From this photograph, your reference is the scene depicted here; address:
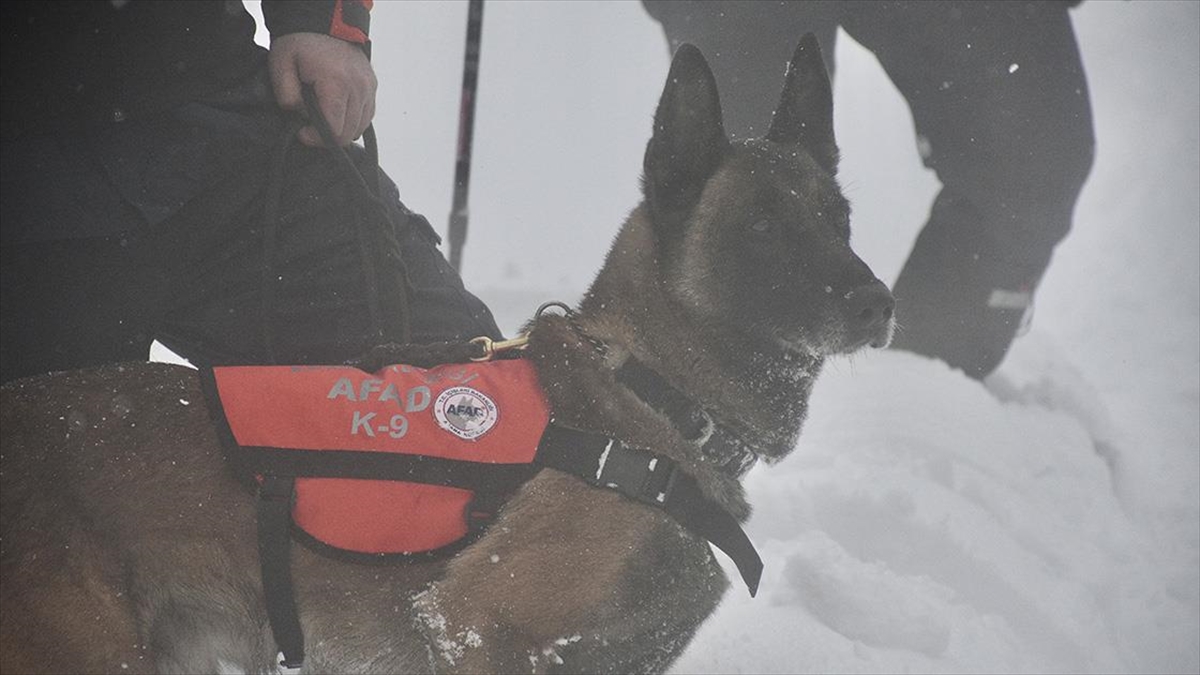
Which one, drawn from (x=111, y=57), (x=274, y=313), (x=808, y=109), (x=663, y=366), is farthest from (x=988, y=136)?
(x=111, y=57)

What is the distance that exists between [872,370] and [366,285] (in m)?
3.01

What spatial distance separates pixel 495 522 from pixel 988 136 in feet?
10.6

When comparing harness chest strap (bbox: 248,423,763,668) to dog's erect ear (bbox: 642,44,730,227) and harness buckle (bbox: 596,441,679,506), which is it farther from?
dog's erect ear (bbox: 642,44,730,227)

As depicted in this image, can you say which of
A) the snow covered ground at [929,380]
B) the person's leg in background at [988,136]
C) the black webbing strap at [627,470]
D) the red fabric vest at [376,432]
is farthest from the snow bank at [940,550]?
the red fabric vest at [376,432]

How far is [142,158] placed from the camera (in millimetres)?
1918

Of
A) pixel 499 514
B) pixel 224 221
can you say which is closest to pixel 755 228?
pixel 499 514

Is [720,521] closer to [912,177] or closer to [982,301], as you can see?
[982,301]

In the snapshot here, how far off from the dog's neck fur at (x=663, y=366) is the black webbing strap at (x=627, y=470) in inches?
2.6

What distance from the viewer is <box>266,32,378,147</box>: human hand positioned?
2121 mm

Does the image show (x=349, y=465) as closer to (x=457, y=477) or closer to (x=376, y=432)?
(x=376, y=432)

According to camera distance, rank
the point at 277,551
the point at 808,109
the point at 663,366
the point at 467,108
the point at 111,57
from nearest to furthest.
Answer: the point at 277,551
the point at 111,57
the point at 663,366
the point at 808,109
the point at 467,108

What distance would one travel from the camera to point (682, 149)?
2.22m

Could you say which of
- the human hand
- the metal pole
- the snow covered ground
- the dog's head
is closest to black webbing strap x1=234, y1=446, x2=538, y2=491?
the dog's head

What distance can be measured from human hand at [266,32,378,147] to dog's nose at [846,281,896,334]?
1.33 meters
